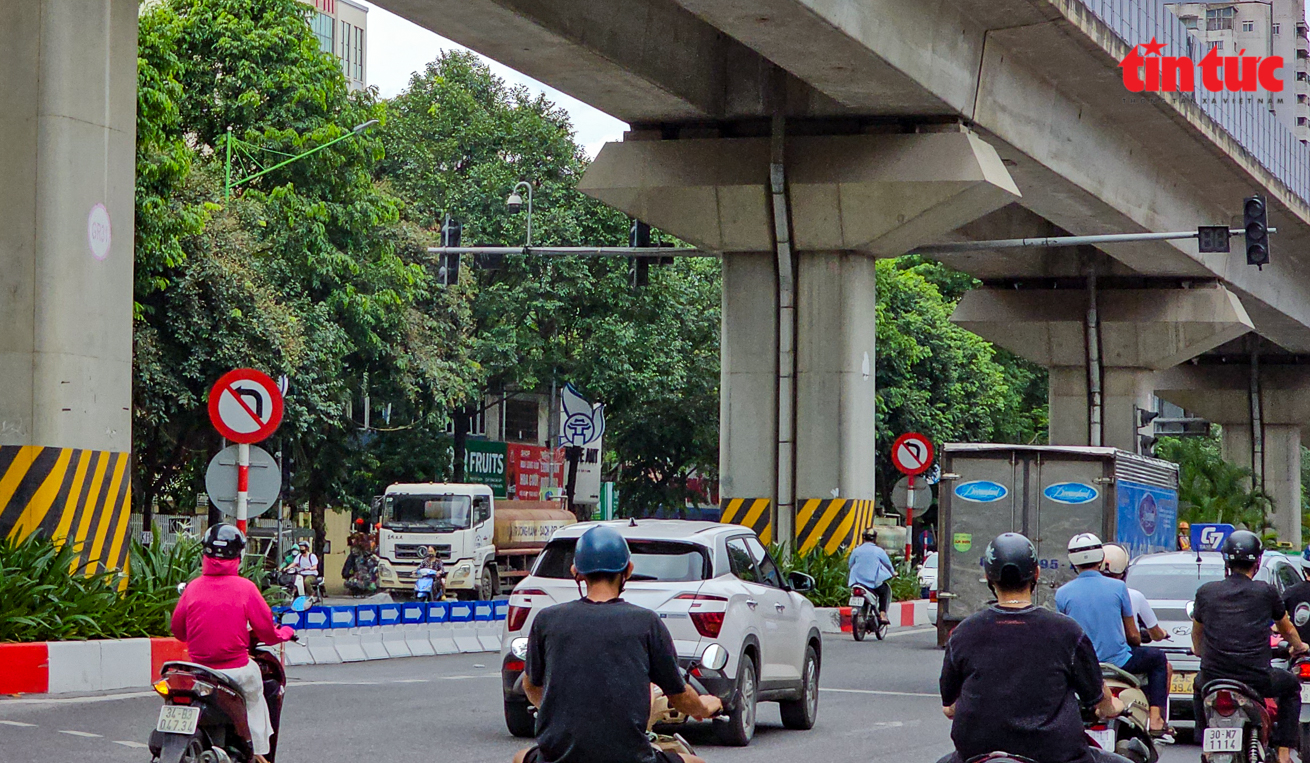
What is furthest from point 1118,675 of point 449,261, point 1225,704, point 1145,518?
point 449,261

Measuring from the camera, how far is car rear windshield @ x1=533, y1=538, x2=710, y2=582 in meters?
12.9

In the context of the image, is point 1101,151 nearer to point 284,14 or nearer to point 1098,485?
point 1098,485

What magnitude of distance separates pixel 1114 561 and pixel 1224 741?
43.1 inches

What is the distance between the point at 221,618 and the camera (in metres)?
8.70

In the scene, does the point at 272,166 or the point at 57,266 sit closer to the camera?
the point at 57,266

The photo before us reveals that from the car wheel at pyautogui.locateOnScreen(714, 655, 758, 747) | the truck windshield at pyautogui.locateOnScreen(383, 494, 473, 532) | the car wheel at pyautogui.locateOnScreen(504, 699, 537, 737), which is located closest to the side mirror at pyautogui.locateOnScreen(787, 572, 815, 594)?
the car wheel at pyautogui.locateOnScreen(714, 655, 758, 747)

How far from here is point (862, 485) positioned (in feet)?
90.2

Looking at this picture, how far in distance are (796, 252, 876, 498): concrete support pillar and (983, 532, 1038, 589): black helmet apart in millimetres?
20697

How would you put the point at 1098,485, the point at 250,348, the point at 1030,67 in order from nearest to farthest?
the point at 1098,485, the point at 1030,67, the point at 250,348

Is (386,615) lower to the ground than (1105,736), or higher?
lower

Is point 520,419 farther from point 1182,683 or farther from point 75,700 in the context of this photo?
point 1182,683

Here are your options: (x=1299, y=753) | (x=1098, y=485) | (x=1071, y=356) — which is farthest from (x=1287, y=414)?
(x=1299, y=753)

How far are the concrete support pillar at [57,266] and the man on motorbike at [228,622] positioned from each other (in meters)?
6.89

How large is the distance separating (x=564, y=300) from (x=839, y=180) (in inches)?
901
